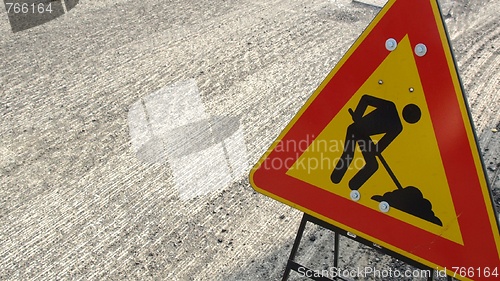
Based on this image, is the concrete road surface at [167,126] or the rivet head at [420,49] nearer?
the rivet head at [420,49]

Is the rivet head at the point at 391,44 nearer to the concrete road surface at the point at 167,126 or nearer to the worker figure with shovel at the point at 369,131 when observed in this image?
the worker figure with shovel at the point at 369,131

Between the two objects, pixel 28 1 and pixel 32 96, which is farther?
pixel 28 1

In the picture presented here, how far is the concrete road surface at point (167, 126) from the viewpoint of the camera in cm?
395

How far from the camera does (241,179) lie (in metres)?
4.61

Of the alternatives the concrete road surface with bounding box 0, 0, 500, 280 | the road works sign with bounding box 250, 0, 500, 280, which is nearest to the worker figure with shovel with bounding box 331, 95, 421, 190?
the road works sign with bounding box 250, 0, 500, 280

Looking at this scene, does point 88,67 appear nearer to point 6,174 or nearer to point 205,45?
point 205,45

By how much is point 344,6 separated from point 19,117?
354cm

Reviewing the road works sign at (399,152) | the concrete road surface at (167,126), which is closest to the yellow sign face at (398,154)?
the road works sign at (399,152)

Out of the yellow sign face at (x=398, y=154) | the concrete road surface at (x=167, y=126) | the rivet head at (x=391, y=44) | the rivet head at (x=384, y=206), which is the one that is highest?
the rivet head at (x=391, y=44)

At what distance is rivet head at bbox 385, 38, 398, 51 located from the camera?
2.37 m

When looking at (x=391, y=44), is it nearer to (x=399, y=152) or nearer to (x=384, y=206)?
(x=399, y=152)

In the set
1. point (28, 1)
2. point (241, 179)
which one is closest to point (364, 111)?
point (241, 179)

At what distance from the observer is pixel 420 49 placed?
231 cm

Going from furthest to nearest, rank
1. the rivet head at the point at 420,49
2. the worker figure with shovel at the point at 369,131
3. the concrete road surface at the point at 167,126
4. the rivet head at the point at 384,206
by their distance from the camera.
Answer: the concrete road surface at the point at 167,126 → the rivet head at the point at 384,206 → the worker figure with shovel at the point at 369,131 → the rivet head at the point at 420,49
